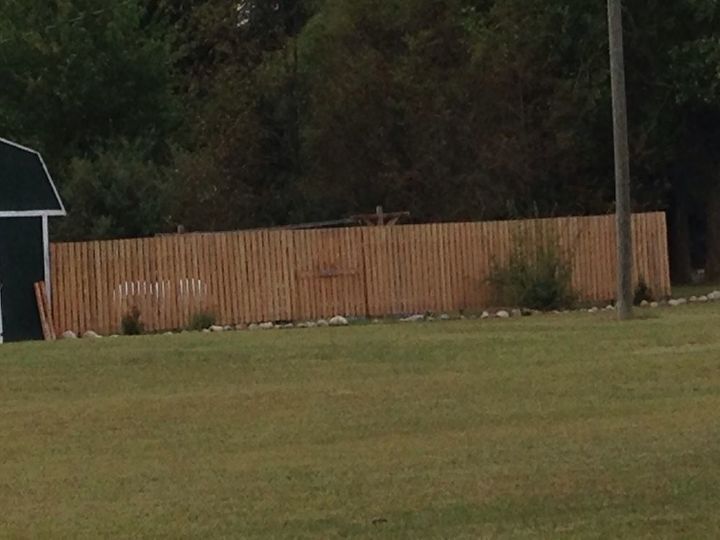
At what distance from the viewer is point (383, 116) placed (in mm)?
48656

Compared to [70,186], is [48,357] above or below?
below

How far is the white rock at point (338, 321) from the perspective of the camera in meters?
33.3

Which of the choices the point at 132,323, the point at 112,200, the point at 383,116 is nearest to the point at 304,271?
the point at 132,323

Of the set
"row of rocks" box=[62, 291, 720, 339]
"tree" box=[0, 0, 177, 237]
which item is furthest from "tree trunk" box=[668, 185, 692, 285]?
"tree" box=[0, 0, 177, 237]

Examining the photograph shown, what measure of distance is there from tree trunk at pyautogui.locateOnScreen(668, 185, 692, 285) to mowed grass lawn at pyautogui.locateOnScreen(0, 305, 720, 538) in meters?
24.4

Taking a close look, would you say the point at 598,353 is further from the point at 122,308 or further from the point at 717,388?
the point at 122,308

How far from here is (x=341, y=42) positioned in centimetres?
4994

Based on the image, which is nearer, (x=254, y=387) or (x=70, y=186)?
(x=254, y=387)

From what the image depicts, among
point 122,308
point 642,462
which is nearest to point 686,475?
point 642,462

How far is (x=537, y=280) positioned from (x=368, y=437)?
2055cm

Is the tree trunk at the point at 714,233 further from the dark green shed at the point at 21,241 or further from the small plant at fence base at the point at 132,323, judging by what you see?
the dark green shed at the point at 21,241

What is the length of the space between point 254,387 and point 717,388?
16.9ft

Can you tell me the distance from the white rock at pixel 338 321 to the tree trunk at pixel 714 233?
15384 mm

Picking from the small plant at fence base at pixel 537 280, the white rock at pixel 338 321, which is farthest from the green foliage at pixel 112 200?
the small plant at fence base at pixel 537 280
